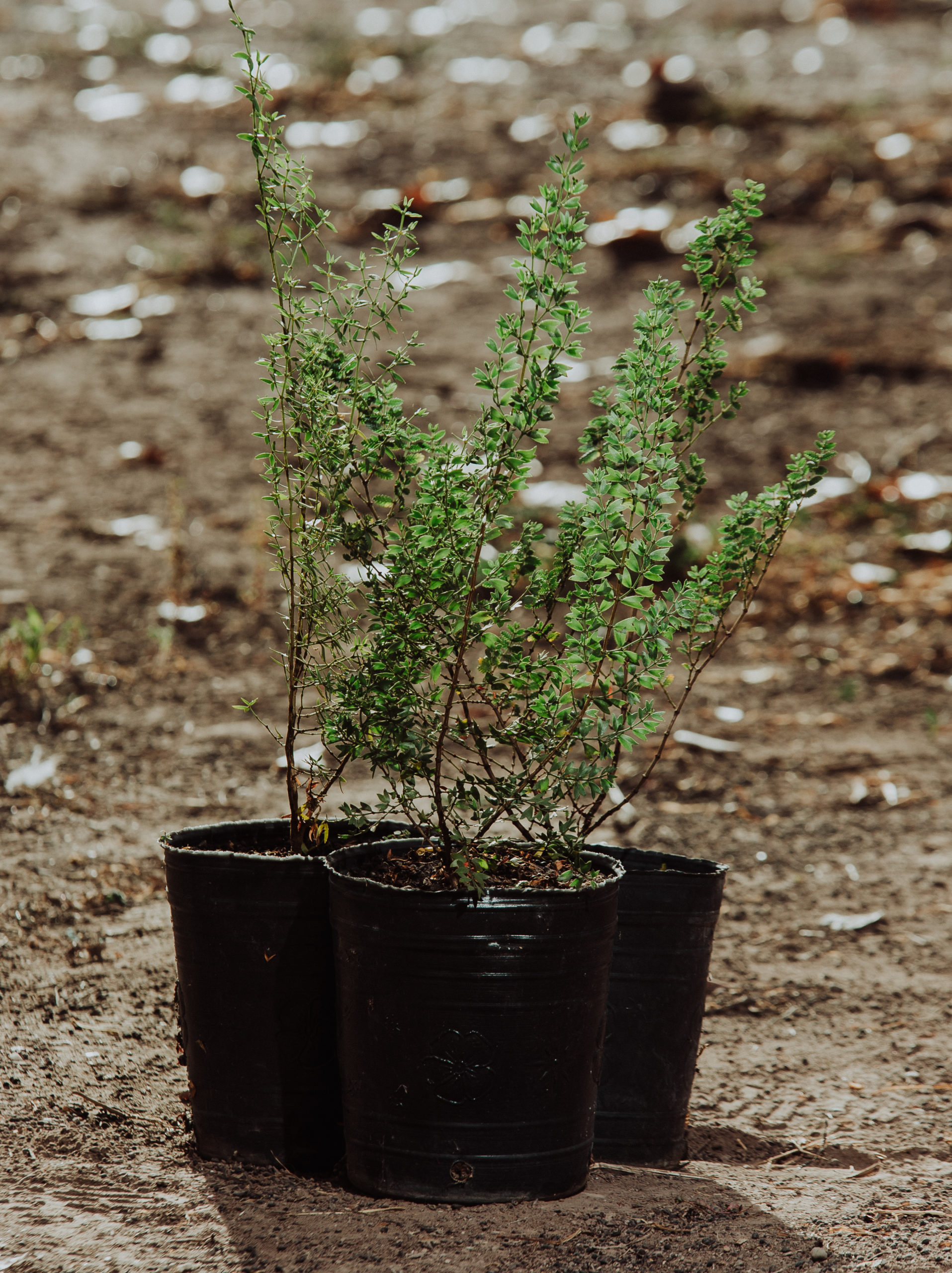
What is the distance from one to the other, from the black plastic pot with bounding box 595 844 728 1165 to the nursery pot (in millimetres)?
544

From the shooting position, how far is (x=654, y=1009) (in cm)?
239

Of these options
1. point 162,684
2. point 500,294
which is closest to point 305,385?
point 162,684

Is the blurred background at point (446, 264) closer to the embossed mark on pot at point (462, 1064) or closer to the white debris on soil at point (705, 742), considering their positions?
the white debris on soil at point (705, 742)

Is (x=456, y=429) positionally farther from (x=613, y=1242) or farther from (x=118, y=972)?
(x=613, y=1242)

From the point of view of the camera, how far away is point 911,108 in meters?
10.3

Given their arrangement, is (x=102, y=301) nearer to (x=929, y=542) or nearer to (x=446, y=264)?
(x=446, y=264)

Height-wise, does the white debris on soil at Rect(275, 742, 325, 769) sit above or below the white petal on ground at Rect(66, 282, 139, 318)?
below

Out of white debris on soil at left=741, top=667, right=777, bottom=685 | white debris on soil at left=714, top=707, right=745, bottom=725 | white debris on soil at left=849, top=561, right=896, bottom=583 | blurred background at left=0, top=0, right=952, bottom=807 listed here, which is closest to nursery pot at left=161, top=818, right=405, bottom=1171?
blurred background at left=0, top=0, right=952, bottom=807

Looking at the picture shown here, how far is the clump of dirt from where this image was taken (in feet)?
6.82

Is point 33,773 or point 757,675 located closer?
point 33,773

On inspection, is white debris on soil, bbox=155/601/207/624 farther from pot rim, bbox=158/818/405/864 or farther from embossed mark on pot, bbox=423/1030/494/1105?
embossed mark on pot, bbox=423/1030/494/1105

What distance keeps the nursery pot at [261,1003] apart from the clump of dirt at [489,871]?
12 centimetres

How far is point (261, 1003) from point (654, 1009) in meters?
0.75

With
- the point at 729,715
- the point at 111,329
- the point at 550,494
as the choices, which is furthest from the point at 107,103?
the point at 729,715
